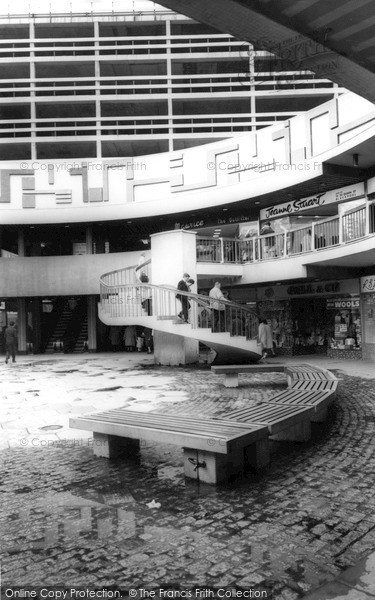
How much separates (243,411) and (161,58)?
36.1 metres

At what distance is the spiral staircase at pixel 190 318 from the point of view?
14.2 meters

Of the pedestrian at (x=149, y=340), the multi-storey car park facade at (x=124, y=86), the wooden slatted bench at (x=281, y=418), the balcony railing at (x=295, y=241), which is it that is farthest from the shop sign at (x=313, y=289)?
the multi-storey car park facade at (x=124, y=86)

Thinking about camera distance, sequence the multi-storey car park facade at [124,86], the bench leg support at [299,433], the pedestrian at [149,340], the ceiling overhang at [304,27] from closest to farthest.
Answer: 1. the ceiling overhang at [304,27]
2. the bench leg support at [299,433]
3. the pedestrian at [149,340]
4. the multi-storey car park facade at [124,86]

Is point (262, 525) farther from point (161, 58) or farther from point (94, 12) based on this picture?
point (94, 12)

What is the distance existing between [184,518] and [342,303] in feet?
55.8

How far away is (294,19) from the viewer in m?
3.03

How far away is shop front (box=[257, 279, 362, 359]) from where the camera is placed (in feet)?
63.7

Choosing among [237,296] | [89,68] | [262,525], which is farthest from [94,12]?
[262,525]

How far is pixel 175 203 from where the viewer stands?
22.5 meters

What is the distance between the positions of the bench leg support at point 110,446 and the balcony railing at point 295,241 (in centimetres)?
1072

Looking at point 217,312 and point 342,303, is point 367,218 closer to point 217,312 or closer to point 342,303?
point 217,312

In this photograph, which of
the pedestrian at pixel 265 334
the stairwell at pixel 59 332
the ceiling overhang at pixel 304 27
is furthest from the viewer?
the stairwell at pixel 59 332

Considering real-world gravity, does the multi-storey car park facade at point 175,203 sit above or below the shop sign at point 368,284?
above

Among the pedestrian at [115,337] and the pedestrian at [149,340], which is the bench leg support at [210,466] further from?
the pedestrian at [115,337]
